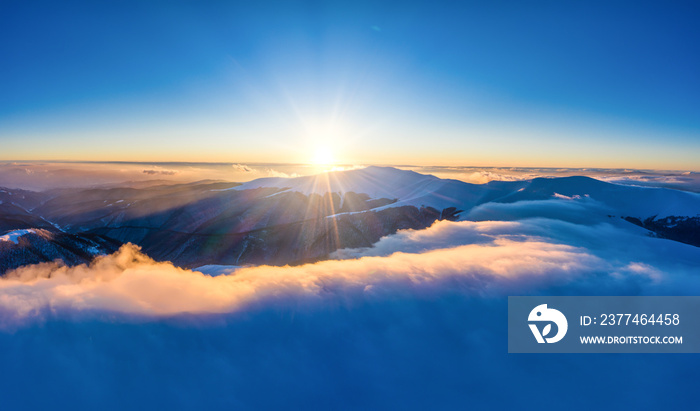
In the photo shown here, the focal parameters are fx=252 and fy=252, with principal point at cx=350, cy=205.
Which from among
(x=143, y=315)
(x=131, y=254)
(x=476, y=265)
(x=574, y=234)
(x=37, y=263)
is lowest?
(x=131, y=254)

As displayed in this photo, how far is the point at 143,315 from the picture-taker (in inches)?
766

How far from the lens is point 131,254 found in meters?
168

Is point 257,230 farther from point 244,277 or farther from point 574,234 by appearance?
point 574,234

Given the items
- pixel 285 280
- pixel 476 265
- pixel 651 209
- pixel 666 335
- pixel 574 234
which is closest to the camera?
pixel 666 335

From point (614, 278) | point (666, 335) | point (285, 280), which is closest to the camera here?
point (666, 335)

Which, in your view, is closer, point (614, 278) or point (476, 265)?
point (614, 278)

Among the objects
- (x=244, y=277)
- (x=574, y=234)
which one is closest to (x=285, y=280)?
(x=244, y=277)

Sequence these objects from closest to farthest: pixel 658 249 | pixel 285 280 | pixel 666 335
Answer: pixel 666 335, pixel 285 280, pixel 658 249

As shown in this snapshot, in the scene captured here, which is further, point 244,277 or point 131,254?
point 131,254

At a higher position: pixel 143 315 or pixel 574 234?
pixel 143 315

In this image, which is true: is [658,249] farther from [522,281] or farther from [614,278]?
[522,281]

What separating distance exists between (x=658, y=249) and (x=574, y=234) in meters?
37.3

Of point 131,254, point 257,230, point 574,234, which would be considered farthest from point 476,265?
point 131,254

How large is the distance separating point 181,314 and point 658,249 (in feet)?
365
